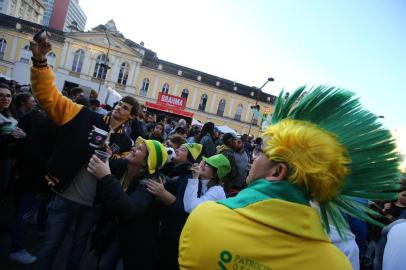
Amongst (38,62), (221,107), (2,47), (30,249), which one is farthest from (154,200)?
(2,47)

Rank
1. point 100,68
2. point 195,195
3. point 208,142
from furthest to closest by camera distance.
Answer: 1. point 100,68
2. point 208,142
3. point 195,195

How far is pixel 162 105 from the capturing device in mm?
26141

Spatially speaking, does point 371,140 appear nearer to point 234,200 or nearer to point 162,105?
point 234,200

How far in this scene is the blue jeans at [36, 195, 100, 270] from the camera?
285cm

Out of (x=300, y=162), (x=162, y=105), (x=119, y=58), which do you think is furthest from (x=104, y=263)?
(x=119, y=58)

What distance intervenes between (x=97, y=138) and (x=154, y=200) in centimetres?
73

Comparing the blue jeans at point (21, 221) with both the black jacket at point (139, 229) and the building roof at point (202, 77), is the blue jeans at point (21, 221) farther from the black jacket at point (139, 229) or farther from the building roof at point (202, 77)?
the building roof at point (202, 77)

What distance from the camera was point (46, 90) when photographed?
2650 millimetres

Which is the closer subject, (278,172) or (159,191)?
(278,172)

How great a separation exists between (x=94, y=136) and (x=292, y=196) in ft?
6.54

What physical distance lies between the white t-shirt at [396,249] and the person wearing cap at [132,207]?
68.4 inches

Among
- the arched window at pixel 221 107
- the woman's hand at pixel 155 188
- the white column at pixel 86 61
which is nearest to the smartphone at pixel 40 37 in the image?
the woman's hand at pixel 155 188

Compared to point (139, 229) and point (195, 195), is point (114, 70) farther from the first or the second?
point (139, 229)

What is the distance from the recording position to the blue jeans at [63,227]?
9.34ft
